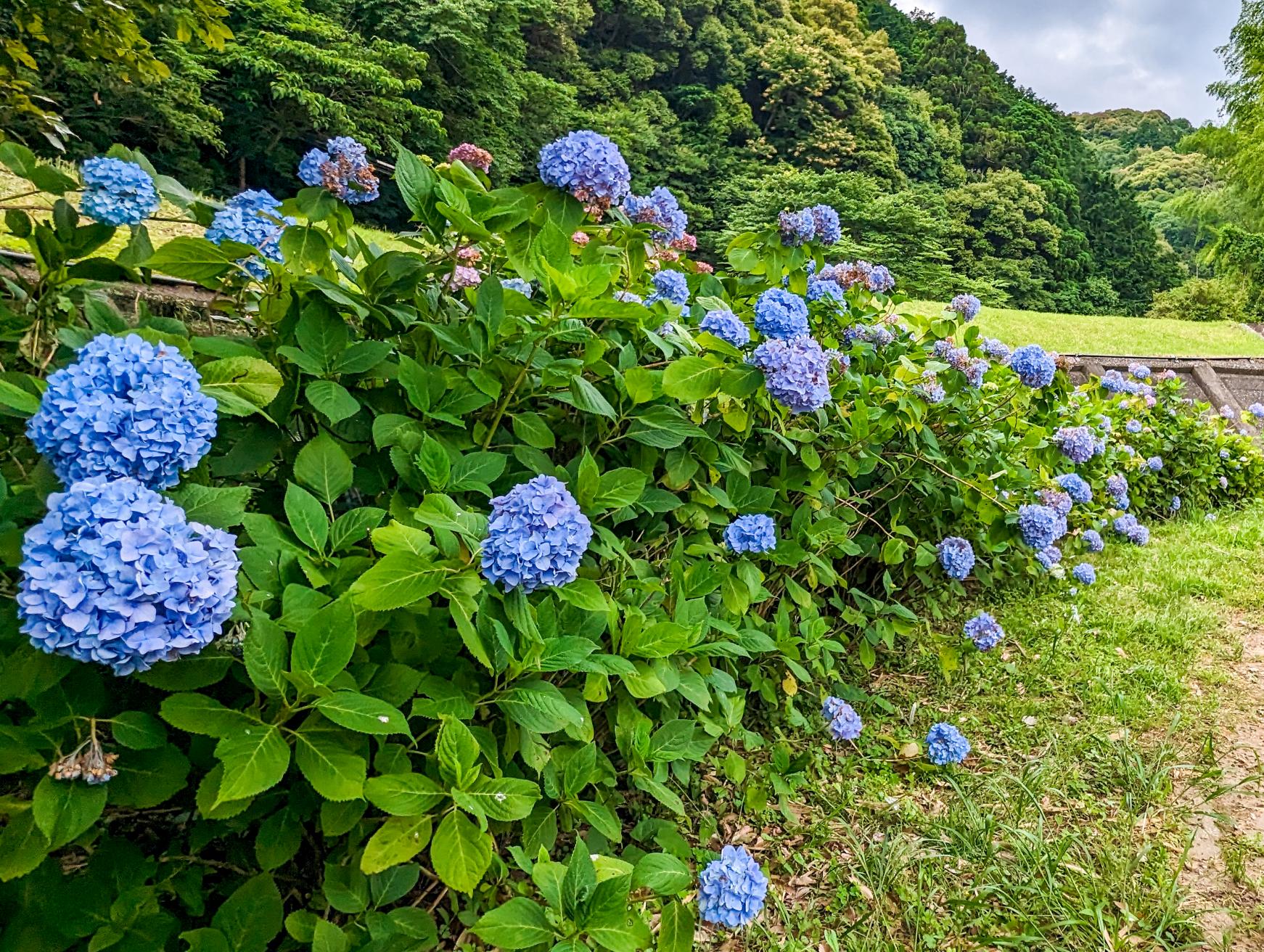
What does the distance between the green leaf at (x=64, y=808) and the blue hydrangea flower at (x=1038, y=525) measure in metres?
2.38

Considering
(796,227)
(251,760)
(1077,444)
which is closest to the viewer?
(251,760)

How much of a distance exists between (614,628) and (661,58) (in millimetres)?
22385

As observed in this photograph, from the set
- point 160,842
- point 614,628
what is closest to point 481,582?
point 614,628

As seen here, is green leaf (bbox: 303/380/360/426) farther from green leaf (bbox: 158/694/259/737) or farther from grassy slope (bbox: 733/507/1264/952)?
grassy slope (bbox: 733/507/1264/952)

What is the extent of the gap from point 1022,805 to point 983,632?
0.64 meters

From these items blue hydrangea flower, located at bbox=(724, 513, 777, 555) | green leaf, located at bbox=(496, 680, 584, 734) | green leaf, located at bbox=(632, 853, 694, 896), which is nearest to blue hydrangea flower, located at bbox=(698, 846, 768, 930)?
green leaf, located at bbox=(632, 853, 694, 896)

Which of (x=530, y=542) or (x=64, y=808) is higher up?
(x=530, y=542)

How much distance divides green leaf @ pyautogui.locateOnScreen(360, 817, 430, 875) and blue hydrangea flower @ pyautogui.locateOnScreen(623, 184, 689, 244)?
4.49ft

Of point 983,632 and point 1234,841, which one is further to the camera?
point 983,632

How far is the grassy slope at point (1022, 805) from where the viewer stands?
55.1 inches

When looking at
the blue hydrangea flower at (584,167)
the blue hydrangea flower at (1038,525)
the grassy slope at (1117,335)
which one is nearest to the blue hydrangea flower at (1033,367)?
the blue hydrangea flower at (1038,525)

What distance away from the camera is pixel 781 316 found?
1544 mm

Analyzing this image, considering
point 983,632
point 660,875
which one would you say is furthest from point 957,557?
point 660,875

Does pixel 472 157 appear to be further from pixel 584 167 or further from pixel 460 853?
pixel 460 853
